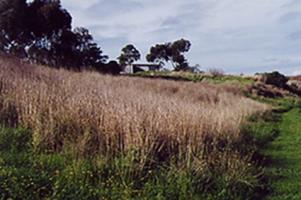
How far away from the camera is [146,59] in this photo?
242 feet

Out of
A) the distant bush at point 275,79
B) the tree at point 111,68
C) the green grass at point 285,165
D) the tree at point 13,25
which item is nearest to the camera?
the green grass at point 285,165

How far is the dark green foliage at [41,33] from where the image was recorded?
37812 millimetres

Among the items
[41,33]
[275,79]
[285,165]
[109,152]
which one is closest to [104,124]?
[109,152]

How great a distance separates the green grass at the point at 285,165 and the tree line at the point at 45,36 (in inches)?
748

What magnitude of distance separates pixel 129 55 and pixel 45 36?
2992cm

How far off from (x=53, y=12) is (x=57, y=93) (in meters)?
27.6

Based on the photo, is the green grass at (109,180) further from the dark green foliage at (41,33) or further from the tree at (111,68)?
the tree at (111,68)

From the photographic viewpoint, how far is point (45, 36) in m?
40.9

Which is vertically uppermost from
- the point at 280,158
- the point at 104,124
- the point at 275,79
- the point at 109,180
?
the point at 104,124

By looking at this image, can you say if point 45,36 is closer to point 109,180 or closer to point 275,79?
point 275,79

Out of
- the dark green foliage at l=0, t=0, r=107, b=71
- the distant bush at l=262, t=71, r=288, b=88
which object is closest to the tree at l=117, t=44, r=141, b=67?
the distant bush at l=262, t=71, r=288, b=88

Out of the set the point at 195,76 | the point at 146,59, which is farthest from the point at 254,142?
the point at 146,59

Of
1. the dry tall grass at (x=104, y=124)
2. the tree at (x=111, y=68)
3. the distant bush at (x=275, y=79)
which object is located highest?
the dry tall grass at (x=104, y=124)

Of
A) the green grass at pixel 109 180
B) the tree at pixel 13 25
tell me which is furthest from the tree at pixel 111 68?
the green grass at pixel 109 180
